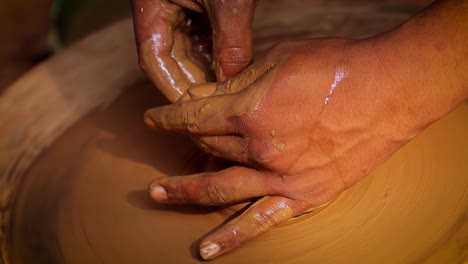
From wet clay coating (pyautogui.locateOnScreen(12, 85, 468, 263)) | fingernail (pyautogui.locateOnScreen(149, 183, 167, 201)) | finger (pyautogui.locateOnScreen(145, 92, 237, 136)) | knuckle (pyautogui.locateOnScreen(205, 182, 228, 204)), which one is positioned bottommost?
wet clay coating (pyautogui.locateOnScreen(12, 85, 468, 263))

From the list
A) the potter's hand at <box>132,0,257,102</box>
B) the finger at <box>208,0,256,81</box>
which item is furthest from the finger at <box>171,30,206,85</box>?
the finger at <box>208,0,256,81</box>

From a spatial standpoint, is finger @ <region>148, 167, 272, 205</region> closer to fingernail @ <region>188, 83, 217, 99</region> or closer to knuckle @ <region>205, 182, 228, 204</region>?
knuckle @ <region>205, 182, 228, 204</region>

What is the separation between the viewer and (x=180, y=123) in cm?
126

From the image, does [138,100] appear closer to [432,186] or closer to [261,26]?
[261,26]

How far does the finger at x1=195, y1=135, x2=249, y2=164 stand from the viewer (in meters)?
1.20

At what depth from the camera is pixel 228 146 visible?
4.01 feet

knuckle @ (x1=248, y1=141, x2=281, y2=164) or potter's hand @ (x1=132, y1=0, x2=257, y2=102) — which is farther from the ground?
potter's hand @ (x1=132, y1=0, x2=257, y2=102)

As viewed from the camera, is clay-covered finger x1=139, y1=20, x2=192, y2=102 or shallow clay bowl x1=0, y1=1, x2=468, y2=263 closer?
shallow clay bowl x1=0, y1=1, x2=468, y2=263

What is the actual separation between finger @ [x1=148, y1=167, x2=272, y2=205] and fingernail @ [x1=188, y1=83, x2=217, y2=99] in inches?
7.0

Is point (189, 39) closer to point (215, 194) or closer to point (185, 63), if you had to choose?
point (185, 63)

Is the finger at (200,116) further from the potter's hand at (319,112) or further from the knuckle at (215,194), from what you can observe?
→ the knuckle at (215,194)

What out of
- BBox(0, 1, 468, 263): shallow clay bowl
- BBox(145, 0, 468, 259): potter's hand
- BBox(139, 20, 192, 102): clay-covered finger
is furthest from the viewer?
BBox(139, 20, 192, 102): clay-covered finger

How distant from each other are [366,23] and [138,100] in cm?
76

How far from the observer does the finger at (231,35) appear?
1.25m
